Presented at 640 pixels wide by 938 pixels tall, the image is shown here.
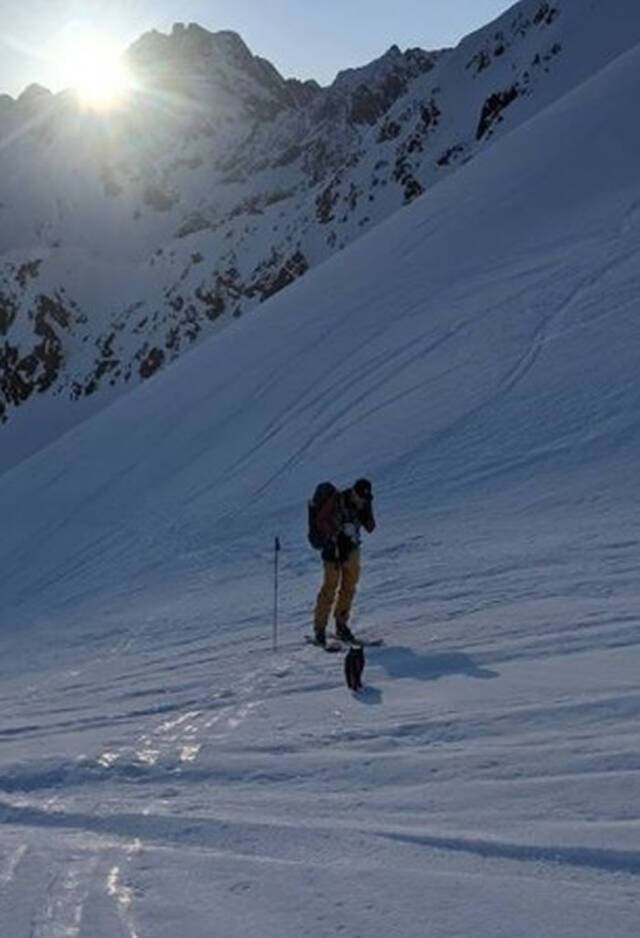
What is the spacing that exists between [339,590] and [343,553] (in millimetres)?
426

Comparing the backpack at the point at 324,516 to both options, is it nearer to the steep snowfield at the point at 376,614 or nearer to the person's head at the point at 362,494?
the person's head at the point at 362,494

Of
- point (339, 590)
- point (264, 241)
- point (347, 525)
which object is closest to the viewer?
point (347, 525)

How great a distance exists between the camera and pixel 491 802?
4711mm

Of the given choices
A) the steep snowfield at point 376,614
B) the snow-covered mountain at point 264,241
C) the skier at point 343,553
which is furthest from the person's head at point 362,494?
the snow-covered mountain at point 264,241

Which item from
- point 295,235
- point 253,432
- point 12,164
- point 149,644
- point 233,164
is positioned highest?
point 12,164

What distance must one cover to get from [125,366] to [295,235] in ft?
66.4

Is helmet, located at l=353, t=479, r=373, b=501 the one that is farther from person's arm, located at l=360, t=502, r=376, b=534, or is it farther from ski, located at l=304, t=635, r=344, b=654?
ski, located at l=304, t=635, r=344, b=654

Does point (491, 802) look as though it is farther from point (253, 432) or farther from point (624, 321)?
point (253, 432)

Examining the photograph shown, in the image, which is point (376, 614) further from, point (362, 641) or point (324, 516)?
point (324, 516)

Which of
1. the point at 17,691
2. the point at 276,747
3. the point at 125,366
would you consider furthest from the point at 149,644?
the point at 125,366

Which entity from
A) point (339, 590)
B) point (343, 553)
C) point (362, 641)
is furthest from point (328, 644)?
point (343, 553)

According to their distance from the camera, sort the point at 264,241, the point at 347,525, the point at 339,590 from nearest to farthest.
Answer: the point at 347,525
the point at 339,590
the point at 264,241

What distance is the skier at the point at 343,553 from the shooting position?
9.91m

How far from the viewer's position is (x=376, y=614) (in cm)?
1097
